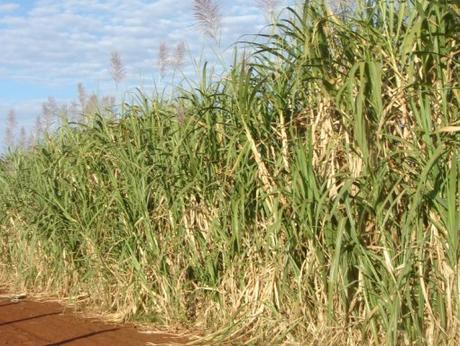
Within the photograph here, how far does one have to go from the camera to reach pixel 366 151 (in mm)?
3951

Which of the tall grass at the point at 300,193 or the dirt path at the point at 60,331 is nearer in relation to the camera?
the tall grass at the point at 300,193

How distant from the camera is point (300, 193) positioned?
434 cm

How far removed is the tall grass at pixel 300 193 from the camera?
377 centimetres

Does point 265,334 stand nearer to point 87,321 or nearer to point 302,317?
point 302,317

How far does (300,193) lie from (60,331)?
8.66 ft

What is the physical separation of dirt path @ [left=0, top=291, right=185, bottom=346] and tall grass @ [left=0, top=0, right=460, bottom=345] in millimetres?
270

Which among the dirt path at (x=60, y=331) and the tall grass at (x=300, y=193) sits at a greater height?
the tall grass at (x=300, y=193)

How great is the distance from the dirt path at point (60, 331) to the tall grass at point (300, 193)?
0.89ft

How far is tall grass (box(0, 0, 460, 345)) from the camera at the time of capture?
3.77 m

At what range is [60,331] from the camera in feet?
19.0

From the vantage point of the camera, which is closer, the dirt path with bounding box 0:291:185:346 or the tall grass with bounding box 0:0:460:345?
the tall grass with bounding box 0:0:460:345

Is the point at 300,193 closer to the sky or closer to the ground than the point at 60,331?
closer to the sky

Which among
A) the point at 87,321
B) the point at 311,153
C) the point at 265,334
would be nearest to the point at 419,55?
the point at 311,153

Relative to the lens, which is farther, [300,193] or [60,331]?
[60,331]
